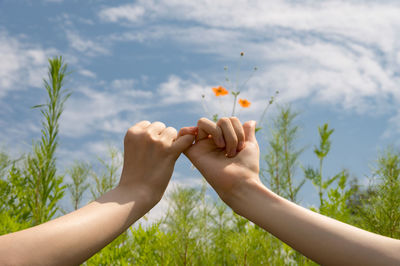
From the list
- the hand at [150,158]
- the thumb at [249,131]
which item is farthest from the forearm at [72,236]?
the thumb at [249,131]

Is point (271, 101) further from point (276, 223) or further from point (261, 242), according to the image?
point (276, 223)

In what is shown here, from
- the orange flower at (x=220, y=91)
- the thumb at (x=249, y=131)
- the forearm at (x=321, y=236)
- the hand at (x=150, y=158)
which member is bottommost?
the forearm at (x=321, y=236)

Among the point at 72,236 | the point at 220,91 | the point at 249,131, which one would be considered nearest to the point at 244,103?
the point at 220,91

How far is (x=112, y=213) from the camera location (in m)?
1.49

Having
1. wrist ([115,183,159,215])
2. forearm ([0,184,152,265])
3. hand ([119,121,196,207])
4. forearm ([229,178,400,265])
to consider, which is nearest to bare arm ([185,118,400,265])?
forearm ([229,178,400,265])

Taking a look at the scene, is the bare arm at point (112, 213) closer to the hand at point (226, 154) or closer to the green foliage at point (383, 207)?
the hand at point (226, 154)

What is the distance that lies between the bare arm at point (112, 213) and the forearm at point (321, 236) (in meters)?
0.45

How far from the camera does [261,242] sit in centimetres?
256

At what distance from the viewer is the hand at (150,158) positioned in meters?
1.70

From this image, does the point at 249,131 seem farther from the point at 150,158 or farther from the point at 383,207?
the point at 383,207

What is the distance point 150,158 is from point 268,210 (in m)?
0.58

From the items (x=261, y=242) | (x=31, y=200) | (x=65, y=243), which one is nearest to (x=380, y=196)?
(x=261, y=242)

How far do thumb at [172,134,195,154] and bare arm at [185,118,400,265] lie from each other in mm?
45

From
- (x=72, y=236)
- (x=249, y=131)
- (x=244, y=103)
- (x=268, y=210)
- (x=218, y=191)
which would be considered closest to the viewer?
(x=72, y=236)
